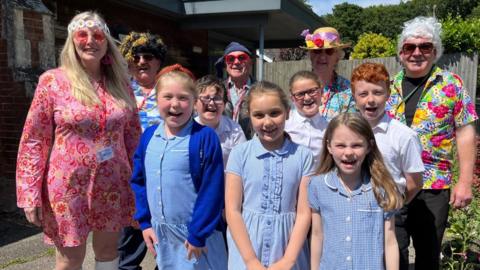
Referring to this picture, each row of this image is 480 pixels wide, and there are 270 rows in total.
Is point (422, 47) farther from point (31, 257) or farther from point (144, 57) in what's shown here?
point (31, 257)

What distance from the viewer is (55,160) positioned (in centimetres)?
243

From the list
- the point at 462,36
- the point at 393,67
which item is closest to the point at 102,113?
the point at 462,36

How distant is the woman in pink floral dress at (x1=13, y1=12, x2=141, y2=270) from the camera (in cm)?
238

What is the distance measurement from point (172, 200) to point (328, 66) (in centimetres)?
157

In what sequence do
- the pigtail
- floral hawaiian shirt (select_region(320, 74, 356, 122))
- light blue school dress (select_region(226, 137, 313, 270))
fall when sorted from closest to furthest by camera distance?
1. the pigtail
2. light blue school dress (select_region(226, 137, 313, 270))
3. floral hawaiian shirt (select_region(320, 74, 356, 122))

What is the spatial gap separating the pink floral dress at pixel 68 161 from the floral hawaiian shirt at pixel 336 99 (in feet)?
4.48

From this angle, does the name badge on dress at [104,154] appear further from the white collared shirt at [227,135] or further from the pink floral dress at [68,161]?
the white collared shirt at [227,135]

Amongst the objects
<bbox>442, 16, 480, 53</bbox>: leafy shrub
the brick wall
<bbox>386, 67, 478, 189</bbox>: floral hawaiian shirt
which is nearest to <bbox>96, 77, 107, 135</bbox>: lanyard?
<bbox>386, 67, 478, 189</bbox>: floral hawaiian shirt

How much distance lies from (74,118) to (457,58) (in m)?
9.23

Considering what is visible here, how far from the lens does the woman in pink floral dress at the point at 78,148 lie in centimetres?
238

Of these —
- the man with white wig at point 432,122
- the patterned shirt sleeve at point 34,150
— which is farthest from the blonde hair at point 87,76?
the man with white wig at point 432,122

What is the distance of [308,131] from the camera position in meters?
2.59

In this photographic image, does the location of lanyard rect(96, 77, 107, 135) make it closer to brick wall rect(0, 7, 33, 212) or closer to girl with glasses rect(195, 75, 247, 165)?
girl with glasses rect(195, 75, 247, 165)

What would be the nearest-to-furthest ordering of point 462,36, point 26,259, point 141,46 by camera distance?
point 141,46 < point 26,259 < point 462,36
